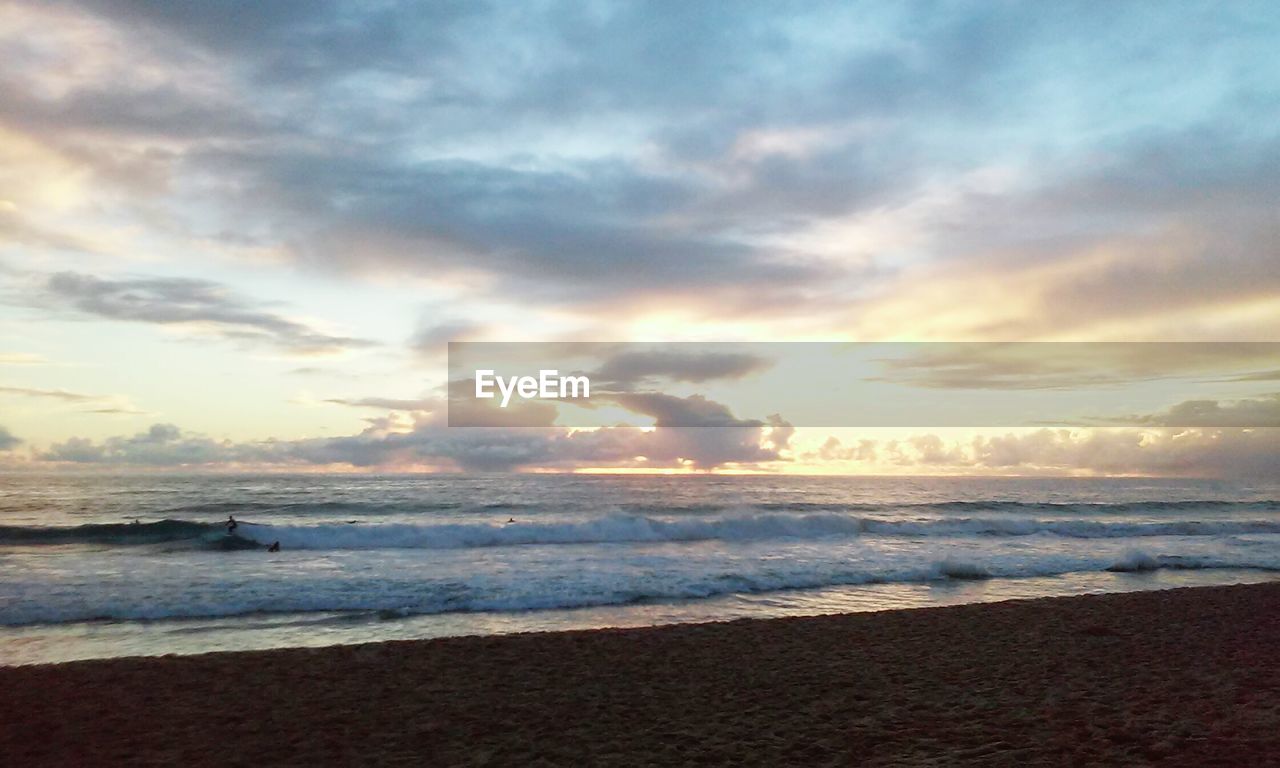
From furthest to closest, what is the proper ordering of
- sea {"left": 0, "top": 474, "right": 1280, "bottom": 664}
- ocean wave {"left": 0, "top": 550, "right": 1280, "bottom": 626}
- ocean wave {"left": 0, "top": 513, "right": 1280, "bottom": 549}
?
ocean wave {"left": 0, "top": 513, "right": 1280, "bottom": 549} < ocean wave {"left": 0, "top": 550, "right": 1280, "bottom": 626} < sea {"left": 0, "top": 474, "right": 1280, "bottom": 664}

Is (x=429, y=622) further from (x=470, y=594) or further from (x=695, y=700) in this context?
(x=695, y=700)

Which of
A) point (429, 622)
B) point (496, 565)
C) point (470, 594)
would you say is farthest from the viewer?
point (496, 565)

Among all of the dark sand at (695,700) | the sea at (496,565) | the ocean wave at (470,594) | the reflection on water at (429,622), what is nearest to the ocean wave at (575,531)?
the sea at (496,565)

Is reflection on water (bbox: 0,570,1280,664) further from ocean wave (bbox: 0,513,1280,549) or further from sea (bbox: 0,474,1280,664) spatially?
ocean wave (bbox: 0,513,1280,549)

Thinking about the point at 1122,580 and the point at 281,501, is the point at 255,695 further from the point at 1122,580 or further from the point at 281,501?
the point at 281,501

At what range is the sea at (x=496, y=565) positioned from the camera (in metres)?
13.6

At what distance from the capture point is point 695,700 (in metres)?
8.18

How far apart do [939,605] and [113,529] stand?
29.9m

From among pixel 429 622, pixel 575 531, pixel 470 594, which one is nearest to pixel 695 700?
pixel 429 622

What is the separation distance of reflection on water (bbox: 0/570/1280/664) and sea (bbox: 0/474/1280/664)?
68mm

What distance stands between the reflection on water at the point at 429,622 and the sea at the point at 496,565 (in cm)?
7

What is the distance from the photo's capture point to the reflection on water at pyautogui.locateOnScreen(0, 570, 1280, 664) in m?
11.6

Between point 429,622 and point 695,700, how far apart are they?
688cm

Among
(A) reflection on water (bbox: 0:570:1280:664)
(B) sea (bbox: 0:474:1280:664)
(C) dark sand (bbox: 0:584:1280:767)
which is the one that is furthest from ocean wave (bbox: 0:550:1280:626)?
(C) dark sand (bbox: 0:584:1280:767)
